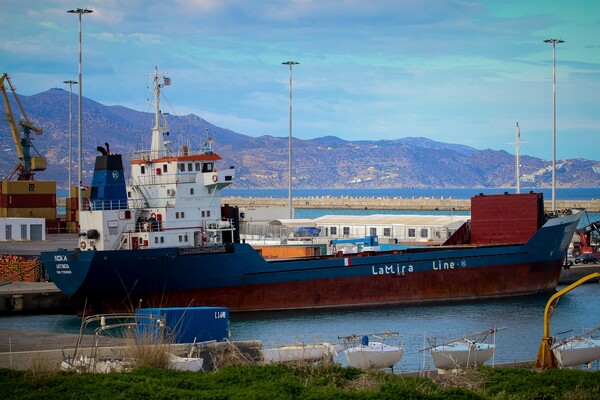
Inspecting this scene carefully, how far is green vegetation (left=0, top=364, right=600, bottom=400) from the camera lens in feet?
56.2

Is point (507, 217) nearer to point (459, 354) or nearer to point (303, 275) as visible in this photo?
point (303, 275)

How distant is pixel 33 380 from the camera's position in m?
17.7

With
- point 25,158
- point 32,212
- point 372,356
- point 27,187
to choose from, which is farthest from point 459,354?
point 25,158

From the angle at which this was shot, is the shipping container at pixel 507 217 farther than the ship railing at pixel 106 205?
Yes

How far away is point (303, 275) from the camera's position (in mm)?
37281

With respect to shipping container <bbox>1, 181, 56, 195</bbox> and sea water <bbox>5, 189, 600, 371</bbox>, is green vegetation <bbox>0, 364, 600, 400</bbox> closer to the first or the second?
sea water <bbox>5, 189, 600, 371</bbox>

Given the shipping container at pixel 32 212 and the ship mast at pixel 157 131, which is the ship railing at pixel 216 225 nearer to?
the ship mast at pixel 157 131

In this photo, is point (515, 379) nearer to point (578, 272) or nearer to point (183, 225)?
point (183, 225)

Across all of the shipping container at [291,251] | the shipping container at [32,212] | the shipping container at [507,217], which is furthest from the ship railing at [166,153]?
the shipping container at [32,212]

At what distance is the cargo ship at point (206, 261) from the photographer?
33906 millimetres

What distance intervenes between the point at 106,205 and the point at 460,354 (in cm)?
1630

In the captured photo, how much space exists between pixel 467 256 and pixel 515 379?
21450 mm

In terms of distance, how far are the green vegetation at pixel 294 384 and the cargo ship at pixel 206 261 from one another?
15161 millimetres

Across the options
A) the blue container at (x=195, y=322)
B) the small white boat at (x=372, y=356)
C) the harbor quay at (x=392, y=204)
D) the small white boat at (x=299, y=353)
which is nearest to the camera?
the small white boat at (x=299, y=353)
